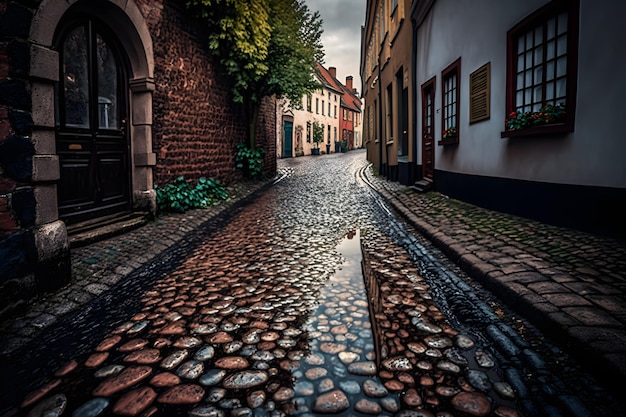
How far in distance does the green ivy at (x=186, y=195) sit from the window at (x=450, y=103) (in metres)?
5.46

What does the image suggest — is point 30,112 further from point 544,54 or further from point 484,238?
point 544,54

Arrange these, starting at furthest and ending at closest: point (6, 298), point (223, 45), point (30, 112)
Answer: point (223, 45)
point (30, 112)
point (6, 298)

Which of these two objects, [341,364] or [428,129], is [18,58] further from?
[428,129]

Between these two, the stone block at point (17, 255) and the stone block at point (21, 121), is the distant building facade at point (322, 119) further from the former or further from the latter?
the stone block at point (17, 255)

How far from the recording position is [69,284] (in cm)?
372

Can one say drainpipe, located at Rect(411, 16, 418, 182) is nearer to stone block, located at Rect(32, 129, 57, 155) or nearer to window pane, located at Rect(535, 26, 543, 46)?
window pane, located at Rect(535, 26, 543, 46)

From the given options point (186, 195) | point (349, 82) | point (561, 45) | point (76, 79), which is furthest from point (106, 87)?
point (349, 82)

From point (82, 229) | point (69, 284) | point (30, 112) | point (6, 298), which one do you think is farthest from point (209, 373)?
point (82, 229)

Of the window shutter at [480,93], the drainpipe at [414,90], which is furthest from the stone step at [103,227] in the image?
the drainpipe at [414,90]

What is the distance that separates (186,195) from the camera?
810cm

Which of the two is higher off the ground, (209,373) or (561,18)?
(561,18)

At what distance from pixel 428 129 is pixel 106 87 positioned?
7739mm

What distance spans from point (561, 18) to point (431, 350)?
480 centimetres

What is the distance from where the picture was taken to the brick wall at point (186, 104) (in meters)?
7.67
